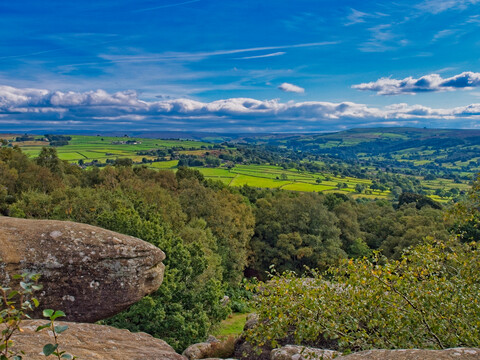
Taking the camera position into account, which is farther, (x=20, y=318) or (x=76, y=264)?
(x=76, y=264)

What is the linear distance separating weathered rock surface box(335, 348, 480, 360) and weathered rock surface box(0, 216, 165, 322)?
37.7 feet

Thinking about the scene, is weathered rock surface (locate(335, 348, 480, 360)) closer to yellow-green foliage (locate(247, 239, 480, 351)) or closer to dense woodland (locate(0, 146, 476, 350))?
yellow-green foliage (locate(247, 239, 480, 351))

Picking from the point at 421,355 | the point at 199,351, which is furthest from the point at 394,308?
the point at 199,351

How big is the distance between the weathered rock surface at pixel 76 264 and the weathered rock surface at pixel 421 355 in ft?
37.7

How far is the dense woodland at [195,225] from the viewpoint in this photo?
2912cm

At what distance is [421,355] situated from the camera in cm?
825

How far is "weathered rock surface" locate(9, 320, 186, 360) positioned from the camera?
35.1 feet

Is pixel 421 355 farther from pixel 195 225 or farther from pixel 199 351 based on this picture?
pixel 195 225

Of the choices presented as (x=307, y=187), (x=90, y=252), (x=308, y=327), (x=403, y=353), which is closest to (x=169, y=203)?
(x=90, y=252)

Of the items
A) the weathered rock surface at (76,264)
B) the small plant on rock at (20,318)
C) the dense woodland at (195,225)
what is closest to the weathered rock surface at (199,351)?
the dense woodland at (195,225)

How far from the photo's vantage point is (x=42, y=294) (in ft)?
48.6

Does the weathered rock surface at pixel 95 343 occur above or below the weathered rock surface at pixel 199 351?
above

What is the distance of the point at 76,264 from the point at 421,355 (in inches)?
561

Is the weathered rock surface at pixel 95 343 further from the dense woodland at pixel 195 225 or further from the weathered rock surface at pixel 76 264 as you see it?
the dense woodland at pixel 195 225
